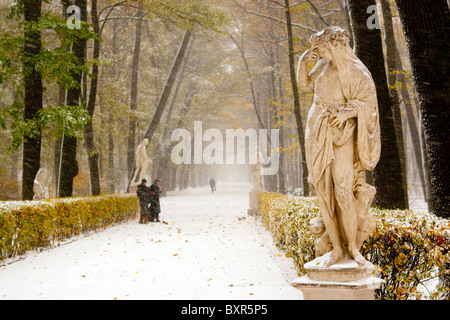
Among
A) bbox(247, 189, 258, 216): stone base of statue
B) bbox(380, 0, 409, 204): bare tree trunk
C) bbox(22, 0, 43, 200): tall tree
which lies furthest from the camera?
bbox(247, 189, 258, 216): stone base of statue

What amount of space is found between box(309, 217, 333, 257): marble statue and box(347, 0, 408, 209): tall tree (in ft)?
11.4

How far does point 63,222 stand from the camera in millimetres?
11055

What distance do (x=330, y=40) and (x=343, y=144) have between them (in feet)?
3.63

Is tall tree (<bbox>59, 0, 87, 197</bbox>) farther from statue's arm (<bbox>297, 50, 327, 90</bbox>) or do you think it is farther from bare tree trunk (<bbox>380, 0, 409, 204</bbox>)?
statue's arm (<bbox>297, 50, 327, 90</bbox>)

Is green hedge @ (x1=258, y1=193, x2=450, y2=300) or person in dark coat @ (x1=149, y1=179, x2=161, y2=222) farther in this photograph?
person in dark coat @ (x1=149, y1=179, x2=161, y2=222)

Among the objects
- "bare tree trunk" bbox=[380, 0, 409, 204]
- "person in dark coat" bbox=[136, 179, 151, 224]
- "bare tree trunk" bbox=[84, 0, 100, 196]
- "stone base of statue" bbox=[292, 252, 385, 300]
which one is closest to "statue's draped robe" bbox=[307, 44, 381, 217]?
"stone base of statue" bbox=[292, 252, 385, 300]

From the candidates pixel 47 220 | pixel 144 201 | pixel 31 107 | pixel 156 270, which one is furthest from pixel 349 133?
pixel 144 201

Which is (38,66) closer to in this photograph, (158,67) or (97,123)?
(97,123)

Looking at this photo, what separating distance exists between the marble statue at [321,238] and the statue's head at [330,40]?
5.93ft

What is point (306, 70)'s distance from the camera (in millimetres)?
4387

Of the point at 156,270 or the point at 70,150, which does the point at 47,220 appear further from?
the point at 70,150

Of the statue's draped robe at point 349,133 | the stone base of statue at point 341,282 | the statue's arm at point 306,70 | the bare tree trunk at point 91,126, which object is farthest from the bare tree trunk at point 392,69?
the bare tree trunk at point 91,126

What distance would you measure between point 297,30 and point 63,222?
56.0 ft

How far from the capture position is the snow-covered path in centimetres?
568
